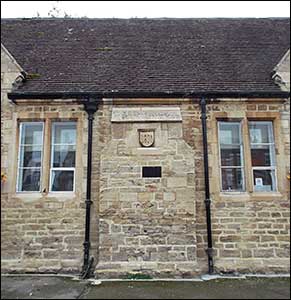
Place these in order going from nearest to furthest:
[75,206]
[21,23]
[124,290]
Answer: [124,290], [75,206], [21,23]

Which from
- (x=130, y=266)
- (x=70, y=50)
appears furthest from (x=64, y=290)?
(x=70, y=50)

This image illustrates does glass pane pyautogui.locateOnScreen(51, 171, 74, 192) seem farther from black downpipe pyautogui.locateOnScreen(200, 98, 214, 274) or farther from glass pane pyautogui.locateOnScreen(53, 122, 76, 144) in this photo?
black downpipe pyautogui.locateOnScreen(200, 98, 214, 274)

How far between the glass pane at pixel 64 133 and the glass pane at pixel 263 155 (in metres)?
4.66

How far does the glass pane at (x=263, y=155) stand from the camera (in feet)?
27.9

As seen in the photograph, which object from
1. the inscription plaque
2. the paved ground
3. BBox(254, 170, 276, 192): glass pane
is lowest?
the paved ground

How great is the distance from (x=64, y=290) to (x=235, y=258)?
395 centimetres

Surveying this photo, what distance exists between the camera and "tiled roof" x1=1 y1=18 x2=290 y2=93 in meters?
8.95

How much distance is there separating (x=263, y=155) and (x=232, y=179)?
1.03 metres

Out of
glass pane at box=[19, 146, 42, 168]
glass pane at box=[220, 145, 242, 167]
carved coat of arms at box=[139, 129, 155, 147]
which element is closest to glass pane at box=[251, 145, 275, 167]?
glass pane at box=[220, 145, 242, 167]

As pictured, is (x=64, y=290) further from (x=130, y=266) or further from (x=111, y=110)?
(x=111, y=110)

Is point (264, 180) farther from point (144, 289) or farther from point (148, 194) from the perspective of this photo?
point (144, 289)

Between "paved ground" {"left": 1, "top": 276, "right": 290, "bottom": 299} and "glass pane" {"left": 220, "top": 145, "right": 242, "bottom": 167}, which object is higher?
"glass pane" {"left": 220, "top": 145, "right": 242, "bottom": 167}

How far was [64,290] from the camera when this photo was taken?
6.45m

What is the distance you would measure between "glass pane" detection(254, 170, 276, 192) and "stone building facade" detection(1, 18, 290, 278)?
5cm
